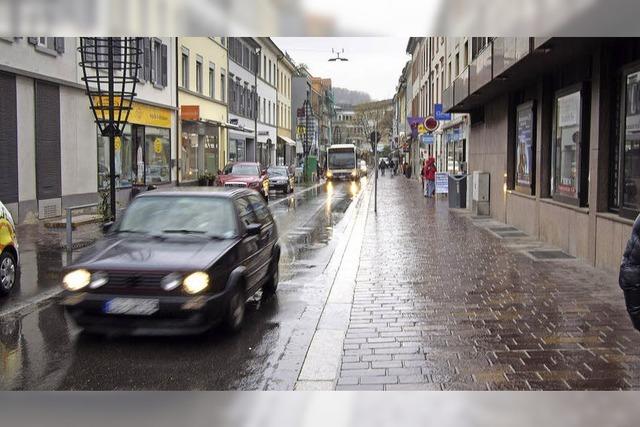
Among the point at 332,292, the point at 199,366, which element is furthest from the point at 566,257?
the point at 199,366

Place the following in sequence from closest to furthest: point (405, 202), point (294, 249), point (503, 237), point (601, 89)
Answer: point (601, 89) → point (294, 249) → point (503, 237) → point (405, 202)

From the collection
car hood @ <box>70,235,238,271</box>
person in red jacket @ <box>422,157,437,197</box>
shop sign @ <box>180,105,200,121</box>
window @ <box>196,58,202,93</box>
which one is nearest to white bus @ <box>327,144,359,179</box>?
window @ <box>196,58,202,93</box>

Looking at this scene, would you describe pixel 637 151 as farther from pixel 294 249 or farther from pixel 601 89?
pixel 294 249

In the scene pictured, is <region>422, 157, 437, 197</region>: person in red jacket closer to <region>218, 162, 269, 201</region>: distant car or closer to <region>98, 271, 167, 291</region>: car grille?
<region>218, 162, 269, 201</region>: distant car

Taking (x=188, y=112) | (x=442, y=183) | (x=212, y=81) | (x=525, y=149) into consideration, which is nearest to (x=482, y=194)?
(x=525, y=149)

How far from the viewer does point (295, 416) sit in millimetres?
4672

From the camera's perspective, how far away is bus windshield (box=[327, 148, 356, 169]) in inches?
2206

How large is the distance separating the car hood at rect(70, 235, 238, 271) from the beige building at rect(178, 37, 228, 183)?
25433 mm

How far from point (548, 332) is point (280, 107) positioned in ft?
196

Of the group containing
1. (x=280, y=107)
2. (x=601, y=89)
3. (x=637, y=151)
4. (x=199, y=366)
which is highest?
(x=280, y=107)

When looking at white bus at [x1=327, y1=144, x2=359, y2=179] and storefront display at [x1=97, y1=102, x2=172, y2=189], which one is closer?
storefront display at [x1=97, y1=102, x2=172, y2=189]

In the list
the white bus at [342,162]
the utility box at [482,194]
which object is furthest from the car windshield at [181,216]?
the white bus at [342,162]

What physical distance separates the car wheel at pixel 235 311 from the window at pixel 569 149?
7062 millimetres

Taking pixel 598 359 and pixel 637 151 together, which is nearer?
pixel 598 359
